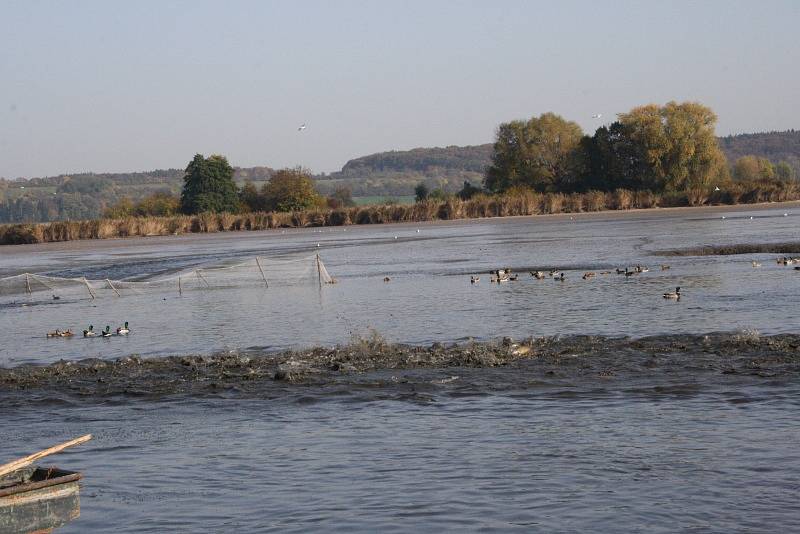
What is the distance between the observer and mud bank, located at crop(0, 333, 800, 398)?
17.8 m

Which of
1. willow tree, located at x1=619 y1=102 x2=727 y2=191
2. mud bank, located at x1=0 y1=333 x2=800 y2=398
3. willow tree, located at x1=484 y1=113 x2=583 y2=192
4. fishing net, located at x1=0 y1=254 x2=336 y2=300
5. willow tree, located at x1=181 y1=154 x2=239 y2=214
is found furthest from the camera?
willow tree, located at x1=181 y1=154 x2=239 y2=214

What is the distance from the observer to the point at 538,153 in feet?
373

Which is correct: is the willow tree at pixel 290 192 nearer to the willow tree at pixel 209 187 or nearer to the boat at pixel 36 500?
the willow tree at pixel 209 187

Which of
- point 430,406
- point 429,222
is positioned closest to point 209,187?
point 429,222

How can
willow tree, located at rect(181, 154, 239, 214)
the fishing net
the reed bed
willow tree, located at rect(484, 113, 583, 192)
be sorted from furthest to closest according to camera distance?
willow tree, located at rect(181, 154, 239, 214)
willow tree, located at rect(484, 113, 583, 192)
the reed bed
the fishing net

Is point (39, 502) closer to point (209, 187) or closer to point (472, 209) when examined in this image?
point (472, 209)

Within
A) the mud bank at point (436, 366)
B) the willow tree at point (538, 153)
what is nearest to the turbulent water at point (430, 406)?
the mud bank at point (436, 366)

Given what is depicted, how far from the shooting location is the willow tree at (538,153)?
112125 millimetres

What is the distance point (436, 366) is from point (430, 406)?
3.11 m

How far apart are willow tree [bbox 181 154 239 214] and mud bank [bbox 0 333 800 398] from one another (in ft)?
310

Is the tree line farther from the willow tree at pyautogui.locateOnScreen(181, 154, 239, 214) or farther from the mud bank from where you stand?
the mud bank

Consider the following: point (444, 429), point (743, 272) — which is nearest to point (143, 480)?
point (444, 429)

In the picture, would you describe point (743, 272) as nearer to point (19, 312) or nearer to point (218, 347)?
point (218, 347)

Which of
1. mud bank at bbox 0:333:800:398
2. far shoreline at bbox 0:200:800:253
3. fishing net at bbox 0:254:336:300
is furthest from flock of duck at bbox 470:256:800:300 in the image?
far shoreline at bbox 0:200:800:253
